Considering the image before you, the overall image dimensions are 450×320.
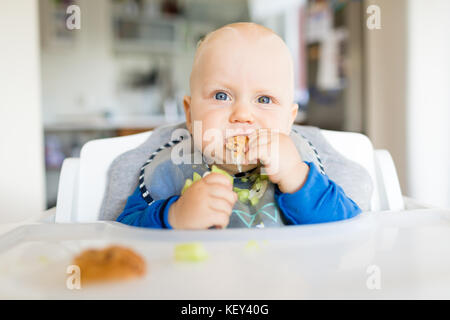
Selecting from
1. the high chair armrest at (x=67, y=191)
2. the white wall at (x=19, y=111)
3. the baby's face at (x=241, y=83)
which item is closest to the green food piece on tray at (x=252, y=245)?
the baby's face at (x=241, y=83)

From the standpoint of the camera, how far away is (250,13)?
14.1ft

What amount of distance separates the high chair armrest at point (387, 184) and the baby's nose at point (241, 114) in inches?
17.7

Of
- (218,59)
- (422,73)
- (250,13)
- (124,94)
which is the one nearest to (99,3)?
(124,94)

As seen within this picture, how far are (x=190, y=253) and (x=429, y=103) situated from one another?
1.90 meters

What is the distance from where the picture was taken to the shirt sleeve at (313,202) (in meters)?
0.74

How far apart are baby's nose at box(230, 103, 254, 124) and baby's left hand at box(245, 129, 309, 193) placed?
0.03 m

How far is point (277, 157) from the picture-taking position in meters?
0.71

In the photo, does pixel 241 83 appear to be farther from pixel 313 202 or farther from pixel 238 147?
pixel 313 202

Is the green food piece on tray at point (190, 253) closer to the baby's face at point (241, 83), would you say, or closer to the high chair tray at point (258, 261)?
the high chair tray at point (258, 261)

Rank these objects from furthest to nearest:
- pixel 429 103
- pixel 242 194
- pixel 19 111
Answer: pixel 429 103 < pixel 19 111 < pixel 242 194

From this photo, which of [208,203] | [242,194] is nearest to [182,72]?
[242,194]

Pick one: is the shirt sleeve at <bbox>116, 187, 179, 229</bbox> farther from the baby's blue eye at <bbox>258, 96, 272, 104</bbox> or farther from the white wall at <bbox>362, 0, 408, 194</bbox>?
the white wall at <bbox>362, 0, 408, 194</bbox>

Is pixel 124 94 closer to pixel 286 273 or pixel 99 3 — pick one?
pixel 99 3

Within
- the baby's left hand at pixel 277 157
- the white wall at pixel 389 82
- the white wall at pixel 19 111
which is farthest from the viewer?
the white wall at pixel 389 82
